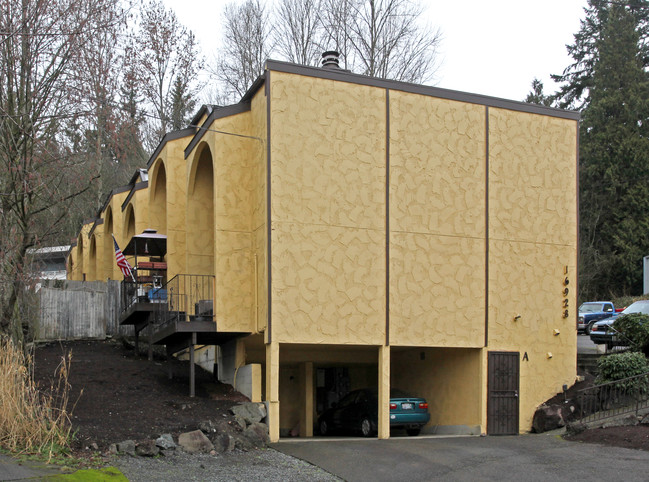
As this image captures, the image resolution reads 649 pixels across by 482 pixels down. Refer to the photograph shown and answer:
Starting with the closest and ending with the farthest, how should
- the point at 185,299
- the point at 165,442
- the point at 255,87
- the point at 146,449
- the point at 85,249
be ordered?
the point at 146,449 → the point at 165,442 → the point at 255,87 → the point at 185,299 → the point at 85,249

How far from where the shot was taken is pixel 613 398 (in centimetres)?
1752

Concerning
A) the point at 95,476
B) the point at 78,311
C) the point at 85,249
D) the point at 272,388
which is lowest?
the point at 95,476

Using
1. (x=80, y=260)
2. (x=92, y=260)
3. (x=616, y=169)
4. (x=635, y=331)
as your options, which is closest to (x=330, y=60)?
(x=635, y=331)

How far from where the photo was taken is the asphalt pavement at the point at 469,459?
12508 mm

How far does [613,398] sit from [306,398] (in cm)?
835

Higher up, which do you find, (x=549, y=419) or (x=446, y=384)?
(x=446, y=384)

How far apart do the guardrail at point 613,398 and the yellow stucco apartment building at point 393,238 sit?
1.16 m

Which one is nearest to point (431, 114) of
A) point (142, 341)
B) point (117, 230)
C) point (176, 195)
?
point (176, 195)

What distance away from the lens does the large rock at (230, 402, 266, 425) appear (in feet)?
51.2

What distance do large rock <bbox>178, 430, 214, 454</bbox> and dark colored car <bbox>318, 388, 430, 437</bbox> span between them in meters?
5.17

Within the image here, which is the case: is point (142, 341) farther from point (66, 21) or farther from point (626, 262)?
point (626, 262)

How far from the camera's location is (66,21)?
1352 centimetres

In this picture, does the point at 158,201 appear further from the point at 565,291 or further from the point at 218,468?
the point at 218,468

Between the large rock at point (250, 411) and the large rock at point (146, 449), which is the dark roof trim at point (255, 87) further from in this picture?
the large rock at point (146, 449)
